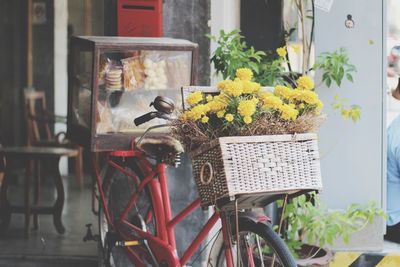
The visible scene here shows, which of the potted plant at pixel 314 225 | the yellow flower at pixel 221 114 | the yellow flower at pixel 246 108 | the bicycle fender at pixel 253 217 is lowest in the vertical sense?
the potted plant at pixel 314 225

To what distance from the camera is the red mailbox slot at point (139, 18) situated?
6.03 m

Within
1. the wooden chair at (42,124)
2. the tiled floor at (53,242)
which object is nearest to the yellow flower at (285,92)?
the tiled floor at (53,242)

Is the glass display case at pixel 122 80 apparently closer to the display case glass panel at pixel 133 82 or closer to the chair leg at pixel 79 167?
the display case glass panel at pixel 133 82

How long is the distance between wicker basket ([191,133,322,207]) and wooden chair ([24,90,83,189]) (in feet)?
Result: 17.8

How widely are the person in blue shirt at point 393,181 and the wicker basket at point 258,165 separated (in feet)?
7.79

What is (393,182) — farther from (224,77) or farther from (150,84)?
(150,84)

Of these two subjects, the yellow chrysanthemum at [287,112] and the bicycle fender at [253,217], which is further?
the bicycle fender at [253,217]

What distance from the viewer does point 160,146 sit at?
5.24m

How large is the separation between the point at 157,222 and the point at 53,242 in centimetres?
256

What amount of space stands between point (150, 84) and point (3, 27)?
576cm

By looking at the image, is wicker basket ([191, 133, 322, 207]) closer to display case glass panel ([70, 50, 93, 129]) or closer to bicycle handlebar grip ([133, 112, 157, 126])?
bicycle handlebar grip ([133, 112, 157, 126])

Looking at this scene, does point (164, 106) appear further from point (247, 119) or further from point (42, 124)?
point (42, 124)

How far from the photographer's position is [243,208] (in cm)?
458


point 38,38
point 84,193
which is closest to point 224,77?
point 84,193
